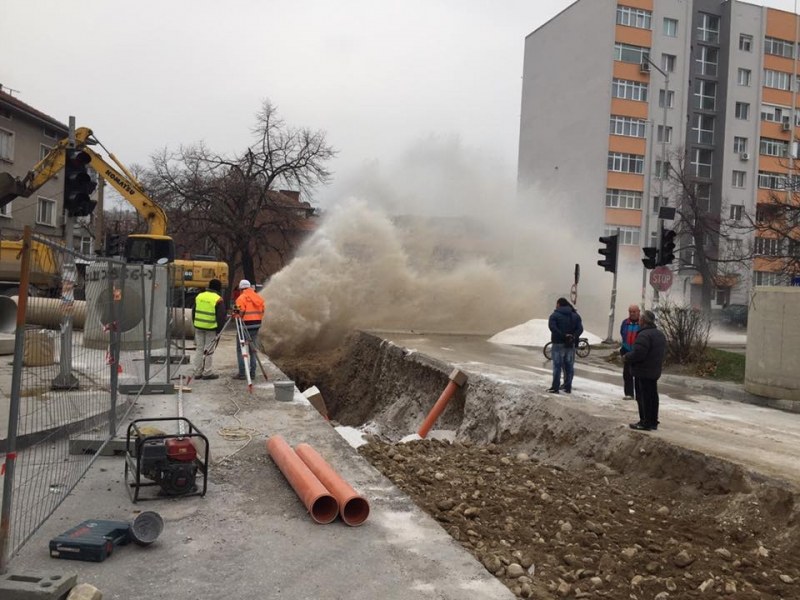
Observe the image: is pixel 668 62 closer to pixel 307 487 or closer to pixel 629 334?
pixel 629 334

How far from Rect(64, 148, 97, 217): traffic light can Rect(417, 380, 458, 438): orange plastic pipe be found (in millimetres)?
7228

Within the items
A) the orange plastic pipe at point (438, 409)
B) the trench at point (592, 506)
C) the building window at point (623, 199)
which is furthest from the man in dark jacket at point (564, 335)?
the building window at point (623, 199)

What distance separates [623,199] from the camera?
46.9 meters

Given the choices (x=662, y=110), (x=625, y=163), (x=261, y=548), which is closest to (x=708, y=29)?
(x=662, y=110)

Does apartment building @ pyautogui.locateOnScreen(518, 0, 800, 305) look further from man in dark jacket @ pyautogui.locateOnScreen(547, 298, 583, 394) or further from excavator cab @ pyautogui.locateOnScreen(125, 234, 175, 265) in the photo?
man in dark jacket @ pyautogui.locateOnScreen(547, 298, 583, 394)

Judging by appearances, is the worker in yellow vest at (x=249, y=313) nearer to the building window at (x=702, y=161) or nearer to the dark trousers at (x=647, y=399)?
the dark trousers at (x=647, y=399)

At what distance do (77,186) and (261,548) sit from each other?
8167mm

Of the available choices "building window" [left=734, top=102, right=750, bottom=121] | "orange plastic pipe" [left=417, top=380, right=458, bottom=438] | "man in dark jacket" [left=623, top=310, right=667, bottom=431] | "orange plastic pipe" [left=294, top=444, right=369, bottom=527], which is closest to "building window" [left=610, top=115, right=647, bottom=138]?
"building window" [left=734, top=102, right=750, bottom=121]

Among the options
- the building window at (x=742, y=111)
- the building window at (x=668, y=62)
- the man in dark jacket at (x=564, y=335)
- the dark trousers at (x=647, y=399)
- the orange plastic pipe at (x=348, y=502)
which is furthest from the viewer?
the building window at (x=742, y=111)

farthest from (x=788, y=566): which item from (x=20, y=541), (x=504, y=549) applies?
(x=20, y=541)

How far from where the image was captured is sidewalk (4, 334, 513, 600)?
4.00 metres

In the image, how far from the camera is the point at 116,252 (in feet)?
61.0

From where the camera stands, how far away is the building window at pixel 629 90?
46.5m

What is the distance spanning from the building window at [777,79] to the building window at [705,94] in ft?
14.0
